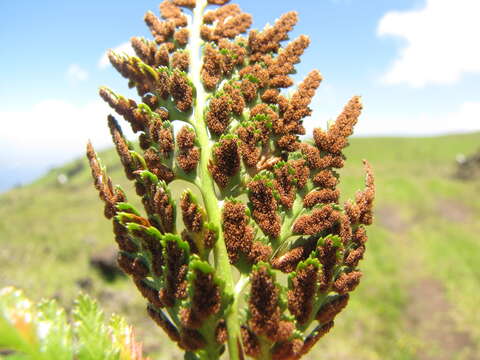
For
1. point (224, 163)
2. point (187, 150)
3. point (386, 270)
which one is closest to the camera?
point (224, 163)

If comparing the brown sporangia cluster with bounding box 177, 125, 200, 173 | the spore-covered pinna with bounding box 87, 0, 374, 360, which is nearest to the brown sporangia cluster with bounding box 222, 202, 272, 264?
the spore-covered pinna with bounding box 87, 0, 374, 360

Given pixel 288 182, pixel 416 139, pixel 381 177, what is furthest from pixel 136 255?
pixel 416 139

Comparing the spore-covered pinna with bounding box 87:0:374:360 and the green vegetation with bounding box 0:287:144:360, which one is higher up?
the spore-covered pinna with bounding box 87:0:374:360

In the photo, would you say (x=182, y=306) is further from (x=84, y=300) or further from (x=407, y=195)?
(x=407, y=195)

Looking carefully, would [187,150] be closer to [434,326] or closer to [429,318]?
[434,326]

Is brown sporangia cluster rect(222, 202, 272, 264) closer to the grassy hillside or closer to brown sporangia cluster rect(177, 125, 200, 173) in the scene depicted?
brown sporangia cluster rect(177, 125, 200, 173)

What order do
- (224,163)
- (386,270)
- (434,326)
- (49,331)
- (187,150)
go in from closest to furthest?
(49,331)
(224,163)
(187,150)
(434,326)
(386,270)

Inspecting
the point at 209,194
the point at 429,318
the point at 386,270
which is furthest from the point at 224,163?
the point at 386,270
